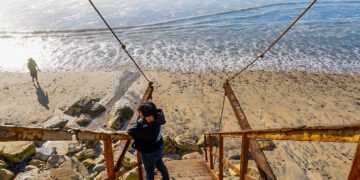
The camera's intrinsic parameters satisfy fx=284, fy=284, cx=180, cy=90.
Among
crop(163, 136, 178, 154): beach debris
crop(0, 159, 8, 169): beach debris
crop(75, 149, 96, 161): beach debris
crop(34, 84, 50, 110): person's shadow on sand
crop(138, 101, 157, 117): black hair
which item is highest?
crop(138, 101, 157, 117): black hair

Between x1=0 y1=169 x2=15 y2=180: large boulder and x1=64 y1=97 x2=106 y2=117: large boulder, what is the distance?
4782 mm

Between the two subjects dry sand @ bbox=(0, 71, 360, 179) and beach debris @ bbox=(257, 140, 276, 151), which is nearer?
dry sand @ bbox=(0, 71, 360, 179)

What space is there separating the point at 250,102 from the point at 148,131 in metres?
9.75

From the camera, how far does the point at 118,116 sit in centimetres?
1086

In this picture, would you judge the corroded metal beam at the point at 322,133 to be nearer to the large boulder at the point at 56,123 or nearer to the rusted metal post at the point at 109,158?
the rusted metal post at the point at 109,158

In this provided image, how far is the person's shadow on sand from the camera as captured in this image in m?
13.0

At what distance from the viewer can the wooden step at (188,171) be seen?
607 centimetres

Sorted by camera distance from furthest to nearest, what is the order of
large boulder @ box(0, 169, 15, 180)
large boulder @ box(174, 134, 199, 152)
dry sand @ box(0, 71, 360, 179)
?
large boulder @ box(174, 134, 199, 152), dry sand @ box(0, 71, 360, 179), large boulder @ box(0, 169, 15, 180)

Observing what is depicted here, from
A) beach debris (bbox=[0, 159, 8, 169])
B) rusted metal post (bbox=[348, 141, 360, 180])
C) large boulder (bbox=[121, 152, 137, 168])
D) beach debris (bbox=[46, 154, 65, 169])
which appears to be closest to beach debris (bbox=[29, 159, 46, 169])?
beach debris (bbox=[46, 154, 65, 169])

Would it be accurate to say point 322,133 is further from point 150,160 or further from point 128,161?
point 128,161

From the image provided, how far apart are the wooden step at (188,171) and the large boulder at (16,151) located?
416 cm

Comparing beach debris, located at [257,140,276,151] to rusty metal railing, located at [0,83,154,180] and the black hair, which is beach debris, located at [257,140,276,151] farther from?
the black hair

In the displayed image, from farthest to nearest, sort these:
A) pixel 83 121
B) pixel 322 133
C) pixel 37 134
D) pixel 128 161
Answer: pixel 83 121 < pixel 128 161 < pixel 37 134 < pixel 322 133

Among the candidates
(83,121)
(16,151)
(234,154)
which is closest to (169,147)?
(234,154)
